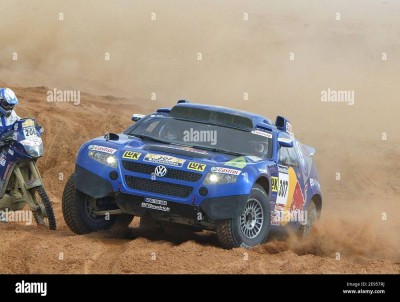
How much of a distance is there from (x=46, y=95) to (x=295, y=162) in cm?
1249

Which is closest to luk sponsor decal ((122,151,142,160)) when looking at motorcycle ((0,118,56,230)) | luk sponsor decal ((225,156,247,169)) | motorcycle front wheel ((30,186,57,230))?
luk sponsor decal ((225,156,247,169))

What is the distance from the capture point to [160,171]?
1045 centimetres

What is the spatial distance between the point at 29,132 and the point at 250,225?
9.34 ft

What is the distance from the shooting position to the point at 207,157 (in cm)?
1063

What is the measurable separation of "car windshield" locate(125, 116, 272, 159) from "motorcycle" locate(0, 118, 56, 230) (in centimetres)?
116

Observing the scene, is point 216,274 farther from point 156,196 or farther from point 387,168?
point 387,168

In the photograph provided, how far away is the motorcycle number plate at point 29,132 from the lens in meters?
11.5

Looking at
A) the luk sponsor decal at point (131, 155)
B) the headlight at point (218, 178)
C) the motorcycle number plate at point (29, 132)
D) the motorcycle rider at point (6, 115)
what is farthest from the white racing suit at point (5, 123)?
the headlight at point (218, 178)

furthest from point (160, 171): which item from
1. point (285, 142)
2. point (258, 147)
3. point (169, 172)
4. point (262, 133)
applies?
point (285, 142)

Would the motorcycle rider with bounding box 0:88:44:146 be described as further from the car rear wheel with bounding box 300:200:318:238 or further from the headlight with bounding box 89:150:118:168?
the car rear wheel with bounding box 300:200:318:238

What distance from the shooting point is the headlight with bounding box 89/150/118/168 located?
420 inches

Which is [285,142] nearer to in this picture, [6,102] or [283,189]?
[283,189]

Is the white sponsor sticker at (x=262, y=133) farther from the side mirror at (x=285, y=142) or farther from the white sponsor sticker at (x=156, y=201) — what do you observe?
the white sponsor sticker at (x=156, y=201)

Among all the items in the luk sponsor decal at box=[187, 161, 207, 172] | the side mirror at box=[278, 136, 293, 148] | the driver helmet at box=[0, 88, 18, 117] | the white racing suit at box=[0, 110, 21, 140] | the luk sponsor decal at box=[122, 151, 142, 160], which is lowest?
the luk sponsor decal at box=[187, 161, 207, 172]
